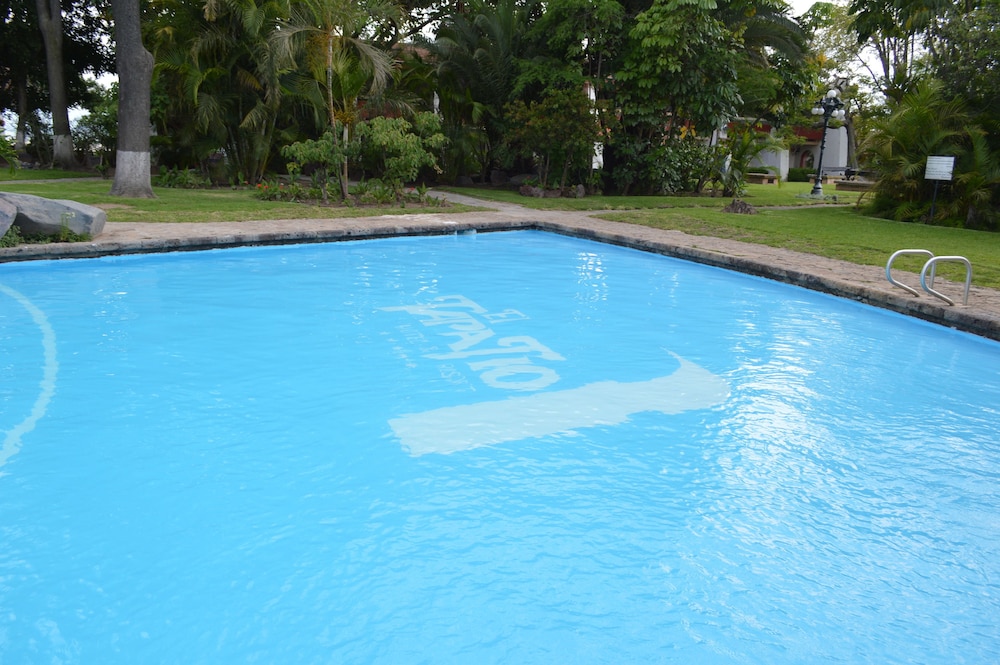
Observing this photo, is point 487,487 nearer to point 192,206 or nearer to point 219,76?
point 192,206

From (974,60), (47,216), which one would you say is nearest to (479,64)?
(974,60)

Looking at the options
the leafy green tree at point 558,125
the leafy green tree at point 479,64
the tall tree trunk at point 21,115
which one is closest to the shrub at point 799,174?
the leafy green tree at point 479,64

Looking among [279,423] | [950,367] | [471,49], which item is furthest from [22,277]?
[471,49]

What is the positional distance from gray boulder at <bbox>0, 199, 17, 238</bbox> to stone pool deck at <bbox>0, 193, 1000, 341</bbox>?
0.36 metres

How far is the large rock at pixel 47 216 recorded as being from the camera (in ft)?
30.9

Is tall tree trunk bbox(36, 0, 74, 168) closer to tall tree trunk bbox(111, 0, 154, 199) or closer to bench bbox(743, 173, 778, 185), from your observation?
tall tree trunk bbox(111, 0, 154, 199)

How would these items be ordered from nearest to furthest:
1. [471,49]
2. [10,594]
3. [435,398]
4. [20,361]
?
1. [10,594]
2. [435,398]
3. [20,361]
4. [471,49]

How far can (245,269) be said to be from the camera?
9570 millimetres

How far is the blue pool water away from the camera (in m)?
2.97

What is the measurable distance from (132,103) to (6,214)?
6574mm

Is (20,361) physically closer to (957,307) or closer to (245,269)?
(245,269)

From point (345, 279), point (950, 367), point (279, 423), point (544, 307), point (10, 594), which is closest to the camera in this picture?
point (10, 594)

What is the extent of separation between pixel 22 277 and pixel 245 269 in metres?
2.43

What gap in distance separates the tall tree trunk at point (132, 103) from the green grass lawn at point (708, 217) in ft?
1.61
